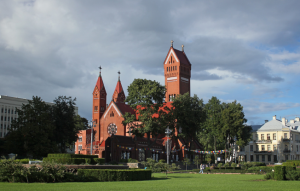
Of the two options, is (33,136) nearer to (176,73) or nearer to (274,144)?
(176,73)

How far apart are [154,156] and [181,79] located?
23.0 meters

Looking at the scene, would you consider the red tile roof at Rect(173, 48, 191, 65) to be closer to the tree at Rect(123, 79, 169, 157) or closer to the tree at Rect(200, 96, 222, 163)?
the tree at Rect(200, 96, 222, 163)

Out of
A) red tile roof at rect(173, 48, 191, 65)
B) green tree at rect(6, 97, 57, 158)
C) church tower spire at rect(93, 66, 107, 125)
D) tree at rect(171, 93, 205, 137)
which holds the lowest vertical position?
green tree at rect(6, 97, 57, 158)

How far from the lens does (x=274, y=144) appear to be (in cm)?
7781

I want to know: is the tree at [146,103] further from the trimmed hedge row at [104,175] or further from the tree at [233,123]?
the trimmed hedge row at [104,175]

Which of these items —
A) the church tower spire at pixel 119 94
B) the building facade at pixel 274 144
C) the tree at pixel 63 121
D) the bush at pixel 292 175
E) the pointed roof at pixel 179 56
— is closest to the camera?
the bush at pixel 292 175

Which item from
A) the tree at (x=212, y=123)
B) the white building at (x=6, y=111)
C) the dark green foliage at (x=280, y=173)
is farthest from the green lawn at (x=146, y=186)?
the white building at (x=6, y=111)

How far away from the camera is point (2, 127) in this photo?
364 feet

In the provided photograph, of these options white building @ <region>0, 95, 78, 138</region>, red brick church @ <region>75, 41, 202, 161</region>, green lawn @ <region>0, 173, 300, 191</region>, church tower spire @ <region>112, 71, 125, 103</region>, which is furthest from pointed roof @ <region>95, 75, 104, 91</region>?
green lawn @ <region>0, 173, 300, 191</region>

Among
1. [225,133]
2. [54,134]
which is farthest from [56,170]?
[225,133]

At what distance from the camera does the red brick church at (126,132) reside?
201ft

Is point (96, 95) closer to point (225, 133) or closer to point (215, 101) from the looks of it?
point (215, 101)

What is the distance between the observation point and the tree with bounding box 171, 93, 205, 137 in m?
62.3

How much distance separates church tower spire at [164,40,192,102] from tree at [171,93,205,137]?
52.8ft
